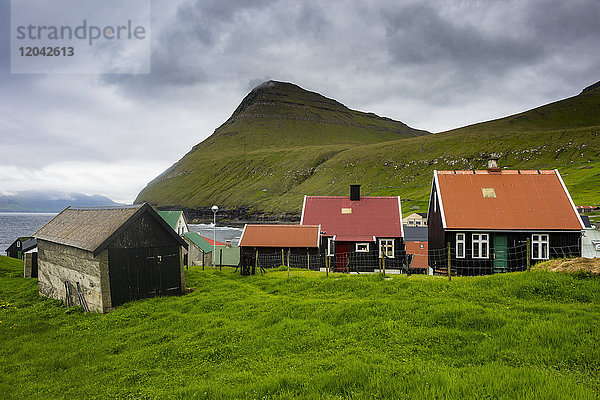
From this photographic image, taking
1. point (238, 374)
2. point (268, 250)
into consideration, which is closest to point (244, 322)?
point (238, 374)

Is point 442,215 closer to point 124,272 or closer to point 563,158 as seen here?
point 124,272

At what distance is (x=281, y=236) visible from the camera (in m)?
33.8

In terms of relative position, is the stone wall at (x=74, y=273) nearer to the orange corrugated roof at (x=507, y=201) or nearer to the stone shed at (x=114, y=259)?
the stone shed at (x=114, y=259)

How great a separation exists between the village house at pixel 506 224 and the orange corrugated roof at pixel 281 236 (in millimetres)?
10958

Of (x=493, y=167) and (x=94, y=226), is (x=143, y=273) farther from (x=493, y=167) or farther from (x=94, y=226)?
(x=493, y=167)

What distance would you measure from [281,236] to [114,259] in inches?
661

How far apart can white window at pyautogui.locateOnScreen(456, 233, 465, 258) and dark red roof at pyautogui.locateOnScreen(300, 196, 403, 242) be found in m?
7.34

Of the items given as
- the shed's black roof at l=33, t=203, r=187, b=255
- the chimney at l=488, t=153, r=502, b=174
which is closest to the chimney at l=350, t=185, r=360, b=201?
the chimney at l=488, t=153, r=502, b=174

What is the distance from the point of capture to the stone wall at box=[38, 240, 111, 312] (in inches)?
733

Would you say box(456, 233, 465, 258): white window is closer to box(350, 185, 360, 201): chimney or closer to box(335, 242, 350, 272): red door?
box(335, 242, 350, 272): red door

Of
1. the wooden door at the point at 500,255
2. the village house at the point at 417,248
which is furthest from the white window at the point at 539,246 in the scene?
the village house at the point at 417,248

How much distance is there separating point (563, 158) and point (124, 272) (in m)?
186

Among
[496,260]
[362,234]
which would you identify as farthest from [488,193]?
[362,234]

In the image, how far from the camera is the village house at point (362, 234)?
1350 inches
